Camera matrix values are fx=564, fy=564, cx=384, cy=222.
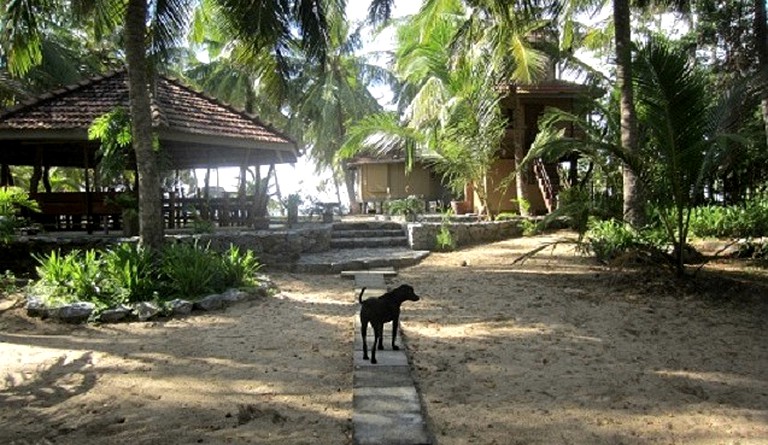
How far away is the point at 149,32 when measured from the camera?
30.2 ft

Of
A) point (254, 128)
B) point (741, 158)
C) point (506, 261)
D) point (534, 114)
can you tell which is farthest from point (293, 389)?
point (534, 114)

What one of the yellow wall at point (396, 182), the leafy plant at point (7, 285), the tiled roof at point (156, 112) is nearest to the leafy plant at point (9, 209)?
the leafy plant at point (7, 285)

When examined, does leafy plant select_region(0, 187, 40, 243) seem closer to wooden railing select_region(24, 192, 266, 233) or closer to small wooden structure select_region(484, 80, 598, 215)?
wooden railing select_region(24, 192, 266, 233)

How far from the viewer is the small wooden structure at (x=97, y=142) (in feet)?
34.4

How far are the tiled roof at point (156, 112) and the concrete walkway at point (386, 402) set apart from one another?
7.44 meters

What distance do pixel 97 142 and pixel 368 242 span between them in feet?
20.6

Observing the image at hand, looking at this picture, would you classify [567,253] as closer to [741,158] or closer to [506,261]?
[506,261]

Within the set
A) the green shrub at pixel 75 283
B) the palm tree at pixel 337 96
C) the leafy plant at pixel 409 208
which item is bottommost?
the green shrub at pixel 75 283

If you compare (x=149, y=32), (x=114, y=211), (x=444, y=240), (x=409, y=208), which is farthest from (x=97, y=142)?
(x=444, y=240)

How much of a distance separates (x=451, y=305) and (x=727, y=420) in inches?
156

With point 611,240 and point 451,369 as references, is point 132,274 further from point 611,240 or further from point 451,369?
point 611,240

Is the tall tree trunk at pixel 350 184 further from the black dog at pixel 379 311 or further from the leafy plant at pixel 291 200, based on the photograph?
the black dog at pixel 379 311

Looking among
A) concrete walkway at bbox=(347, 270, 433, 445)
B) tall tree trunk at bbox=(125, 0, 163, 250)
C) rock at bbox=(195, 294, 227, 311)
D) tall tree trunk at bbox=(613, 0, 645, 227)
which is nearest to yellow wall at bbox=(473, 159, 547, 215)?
tall tree trunk at bbox=(613, 0, 645, 227)

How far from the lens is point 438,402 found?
4.00 m
